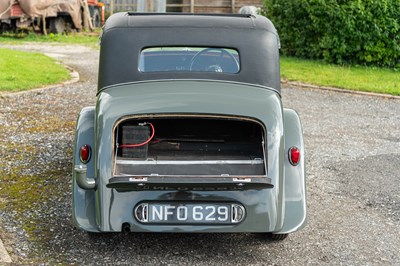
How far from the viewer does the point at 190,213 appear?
222 inches

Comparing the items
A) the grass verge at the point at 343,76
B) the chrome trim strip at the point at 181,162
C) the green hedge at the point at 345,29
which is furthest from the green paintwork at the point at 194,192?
the green hedge at the point at 345,29

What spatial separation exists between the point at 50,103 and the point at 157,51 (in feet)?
18.6

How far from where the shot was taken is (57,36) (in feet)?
80.6

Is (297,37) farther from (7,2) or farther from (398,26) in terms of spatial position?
(7,2)

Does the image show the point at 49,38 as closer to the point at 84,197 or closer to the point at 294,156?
the point at 84,197

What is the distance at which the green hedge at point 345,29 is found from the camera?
17234 millimetres

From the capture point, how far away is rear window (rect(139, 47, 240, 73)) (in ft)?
22.3

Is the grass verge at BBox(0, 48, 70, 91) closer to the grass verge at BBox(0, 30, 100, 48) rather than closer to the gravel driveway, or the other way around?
the gravel driveway

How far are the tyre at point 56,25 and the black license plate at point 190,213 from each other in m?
20.8

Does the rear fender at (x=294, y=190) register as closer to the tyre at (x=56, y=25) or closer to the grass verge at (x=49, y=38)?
the grass verge at (x=49, y=38)

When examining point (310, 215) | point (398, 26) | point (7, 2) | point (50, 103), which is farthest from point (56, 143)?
point (7, 2)

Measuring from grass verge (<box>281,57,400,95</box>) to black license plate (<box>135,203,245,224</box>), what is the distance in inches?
382

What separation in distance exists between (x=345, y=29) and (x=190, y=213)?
1259cm

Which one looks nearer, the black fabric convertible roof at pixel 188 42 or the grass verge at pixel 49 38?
the black fabric convertible roof at pixel 188 42
